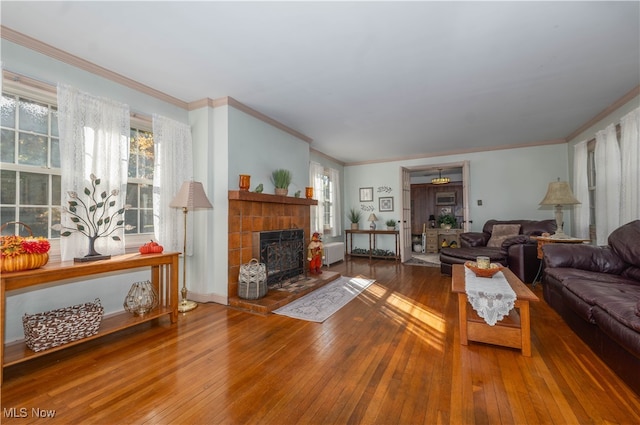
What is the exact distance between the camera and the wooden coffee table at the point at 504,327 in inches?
83.0

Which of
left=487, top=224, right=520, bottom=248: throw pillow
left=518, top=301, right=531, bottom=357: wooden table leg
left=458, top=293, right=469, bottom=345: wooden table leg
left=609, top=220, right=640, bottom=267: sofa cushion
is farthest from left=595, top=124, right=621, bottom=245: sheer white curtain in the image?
left=458, top=293, right=469, bottom=345: wooden table leg

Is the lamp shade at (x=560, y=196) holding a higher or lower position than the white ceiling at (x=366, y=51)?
lower

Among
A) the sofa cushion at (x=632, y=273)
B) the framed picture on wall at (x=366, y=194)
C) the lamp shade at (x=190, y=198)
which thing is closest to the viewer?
the sofa cushion at (x=632, y=273)

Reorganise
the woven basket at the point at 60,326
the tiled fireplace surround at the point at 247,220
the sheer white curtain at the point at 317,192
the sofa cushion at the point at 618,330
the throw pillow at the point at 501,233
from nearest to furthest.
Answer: the sofa cushion at the point at 618,330 < the woven basket at the point at 60,326 < the tiled fireplace surround at the point at 247,220 < the throw pillow at the point at 501,233 < the sheer white curtain at the point at 317,192

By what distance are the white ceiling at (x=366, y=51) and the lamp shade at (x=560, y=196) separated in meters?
1.05

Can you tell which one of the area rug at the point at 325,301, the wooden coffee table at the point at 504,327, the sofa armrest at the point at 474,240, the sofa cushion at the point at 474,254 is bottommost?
the area rug at the point at 325,301

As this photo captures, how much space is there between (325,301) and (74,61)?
3559mm

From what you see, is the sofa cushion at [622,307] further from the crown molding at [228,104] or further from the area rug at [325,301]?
the crown molding at [228,104]

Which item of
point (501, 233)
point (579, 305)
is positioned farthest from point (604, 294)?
point (501, 233)

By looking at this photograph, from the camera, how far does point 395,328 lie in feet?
8.66

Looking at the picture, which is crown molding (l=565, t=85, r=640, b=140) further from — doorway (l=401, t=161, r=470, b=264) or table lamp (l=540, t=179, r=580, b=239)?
doorway (l=401, t=161, r=470, b=264)

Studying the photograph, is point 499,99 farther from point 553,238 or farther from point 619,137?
point 553,238

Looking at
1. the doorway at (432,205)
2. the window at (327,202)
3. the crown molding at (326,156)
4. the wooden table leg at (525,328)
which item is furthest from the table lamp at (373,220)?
the wooden table leg at (525,328)

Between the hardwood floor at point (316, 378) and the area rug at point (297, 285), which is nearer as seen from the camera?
the hardwood floor at point (316, 378)
